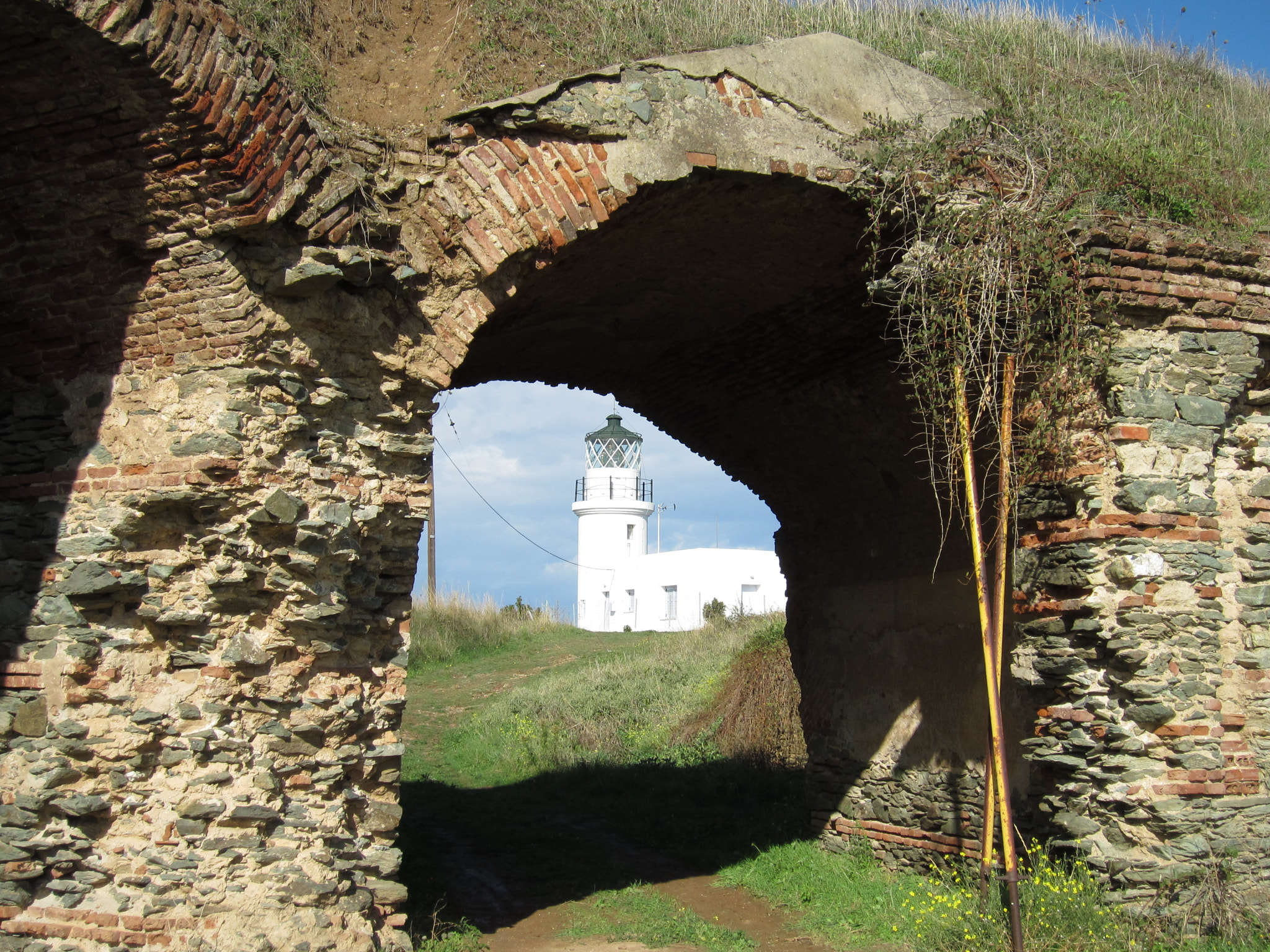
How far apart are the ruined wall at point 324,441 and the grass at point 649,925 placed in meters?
→ 1.95

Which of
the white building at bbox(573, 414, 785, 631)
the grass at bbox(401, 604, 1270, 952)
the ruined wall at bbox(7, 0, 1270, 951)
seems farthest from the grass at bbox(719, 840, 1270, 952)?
the white building at bbox(573, 414, 785, 631)

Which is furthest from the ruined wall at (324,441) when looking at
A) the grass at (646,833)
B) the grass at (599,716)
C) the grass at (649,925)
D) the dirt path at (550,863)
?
the grass at (599,716)

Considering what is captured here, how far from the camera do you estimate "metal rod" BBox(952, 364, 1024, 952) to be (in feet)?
15.5

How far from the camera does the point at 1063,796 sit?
5410 mm

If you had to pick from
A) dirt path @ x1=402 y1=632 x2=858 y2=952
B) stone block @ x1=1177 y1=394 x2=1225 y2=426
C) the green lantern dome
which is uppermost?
the green lantern dome

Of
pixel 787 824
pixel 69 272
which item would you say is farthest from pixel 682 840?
pixel 69 272

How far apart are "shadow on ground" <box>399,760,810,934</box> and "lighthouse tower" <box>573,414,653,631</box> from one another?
1927 cm

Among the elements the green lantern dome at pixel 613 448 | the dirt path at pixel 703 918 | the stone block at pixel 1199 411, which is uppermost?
the green lantern dome at pixel 613 448

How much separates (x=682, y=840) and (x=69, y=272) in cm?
643

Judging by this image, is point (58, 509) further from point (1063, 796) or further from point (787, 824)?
point (787, 824)

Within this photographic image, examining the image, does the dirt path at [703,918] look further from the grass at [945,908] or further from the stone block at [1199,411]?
the stone block at [1199,411]

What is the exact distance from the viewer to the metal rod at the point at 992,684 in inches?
186

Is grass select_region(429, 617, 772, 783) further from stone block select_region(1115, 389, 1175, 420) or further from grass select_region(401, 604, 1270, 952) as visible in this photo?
stone block select_region(1115, 389, 1175, 420)

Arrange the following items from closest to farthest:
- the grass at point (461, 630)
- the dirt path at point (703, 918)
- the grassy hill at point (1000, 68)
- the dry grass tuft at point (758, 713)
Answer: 1. the grassy hill at point (1000, 68)
2. the dirt path at point (703, 918)
3. the dry grass tuft at point (758, 713)
4. the grass at point (461, 630)
